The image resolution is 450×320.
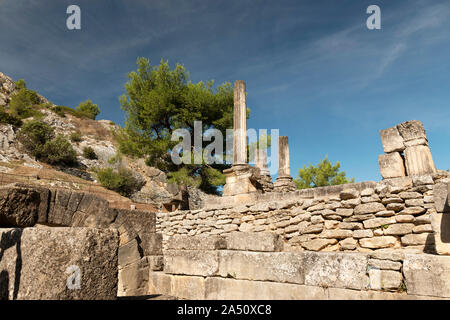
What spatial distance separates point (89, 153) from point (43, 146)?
669 cm

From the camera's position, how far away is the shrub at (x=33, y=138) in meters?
29.3

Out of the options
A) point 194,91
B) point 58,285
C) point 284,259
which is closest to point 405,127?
point 284,259

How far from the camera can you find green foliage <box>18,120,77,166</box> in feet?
96.7

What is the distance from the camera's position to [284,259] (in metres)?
3.12

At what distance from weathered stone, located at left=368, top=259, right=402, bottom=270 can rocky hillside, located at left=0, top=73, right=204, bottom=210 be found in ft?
Answer: 46.6

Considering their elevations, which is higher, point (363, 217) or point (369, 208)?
point (369, 208)

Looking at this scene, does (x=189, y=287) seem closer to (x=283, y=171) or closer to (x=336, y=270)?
(x=336, y=270)

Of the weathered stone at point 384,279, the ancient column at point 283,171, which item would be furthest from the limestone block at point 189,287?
the ancient column at point 283,171

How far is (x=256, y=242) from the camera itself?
11.3ft

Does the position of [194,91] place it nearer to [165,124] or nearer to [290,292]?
[165,124]

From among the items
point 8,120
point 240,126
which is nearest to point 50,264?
point 240,126

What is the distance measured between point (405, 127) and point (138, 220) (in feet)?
21.6

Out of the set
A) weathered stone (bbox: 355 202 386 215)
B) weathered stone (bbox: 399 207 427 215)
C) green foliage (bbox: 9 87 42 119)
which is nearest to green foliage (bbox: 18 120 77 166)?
green foliage (bbox: 9 87 42 119)

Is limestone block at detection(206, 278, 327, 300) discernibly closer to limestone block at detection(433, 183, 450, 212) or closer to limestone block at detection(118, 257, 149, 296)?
limestone block at detection(433, 183, 450, 212)
